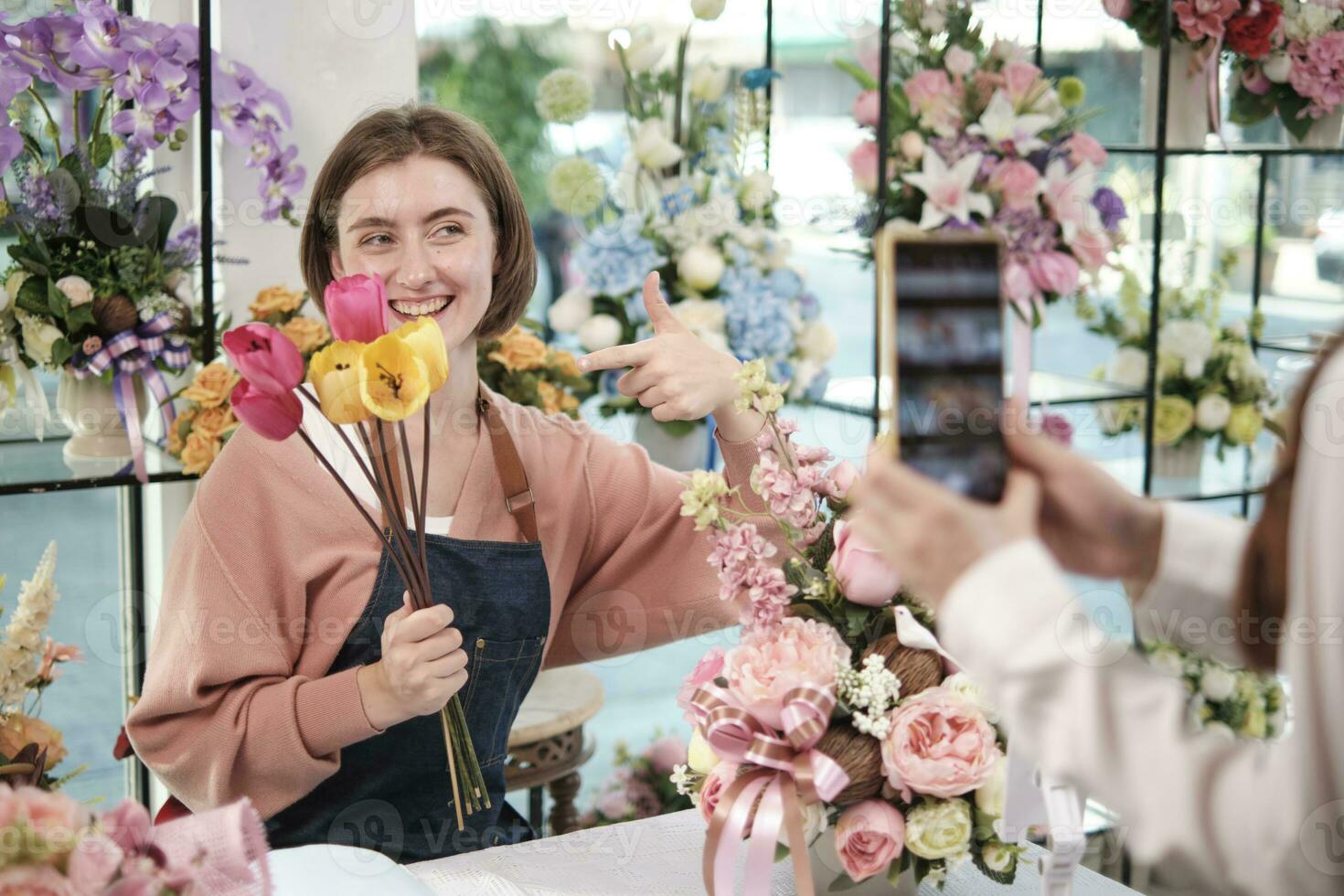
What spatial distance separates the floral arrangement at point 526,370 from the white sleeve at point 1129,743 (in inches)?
53.4

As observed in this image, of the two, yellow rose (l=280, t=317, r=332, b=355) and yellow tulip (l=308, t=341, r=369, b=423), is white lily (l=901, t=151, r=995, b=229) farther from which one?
yellow tulip (l=308, t=341, r=369, b=423)

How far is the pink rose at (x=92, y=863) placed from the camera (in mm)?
695

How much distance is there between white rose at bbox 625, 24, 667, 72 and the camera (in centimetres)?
220

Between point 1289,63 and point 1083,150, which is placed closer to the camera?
point 1083,150

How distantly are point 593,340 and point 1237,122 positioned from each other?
1325 mm

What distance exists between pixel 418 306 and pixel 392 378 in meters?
0.47

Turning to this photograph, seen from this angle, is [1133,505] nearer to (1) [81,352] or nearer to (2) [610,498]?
(2) [610,498]

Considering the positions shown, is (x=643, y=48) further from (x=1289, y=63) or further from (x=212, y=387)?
(x=1289, y=63)

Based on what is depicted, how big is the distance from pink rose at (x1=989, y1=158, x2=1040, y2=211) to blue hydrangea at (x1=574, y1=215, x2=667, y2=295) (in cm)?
57

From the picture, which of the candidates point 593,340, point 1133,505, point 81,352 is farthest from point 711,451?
point 1133,505

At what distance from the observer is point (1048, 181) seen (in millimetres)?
2188

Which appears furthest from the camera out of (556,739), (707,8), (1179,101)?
(1179,101)

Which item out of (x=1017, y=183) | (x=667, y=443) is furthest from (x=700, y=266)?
(x=1017, y=183)

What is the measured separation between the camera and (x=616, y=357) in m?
1.42
